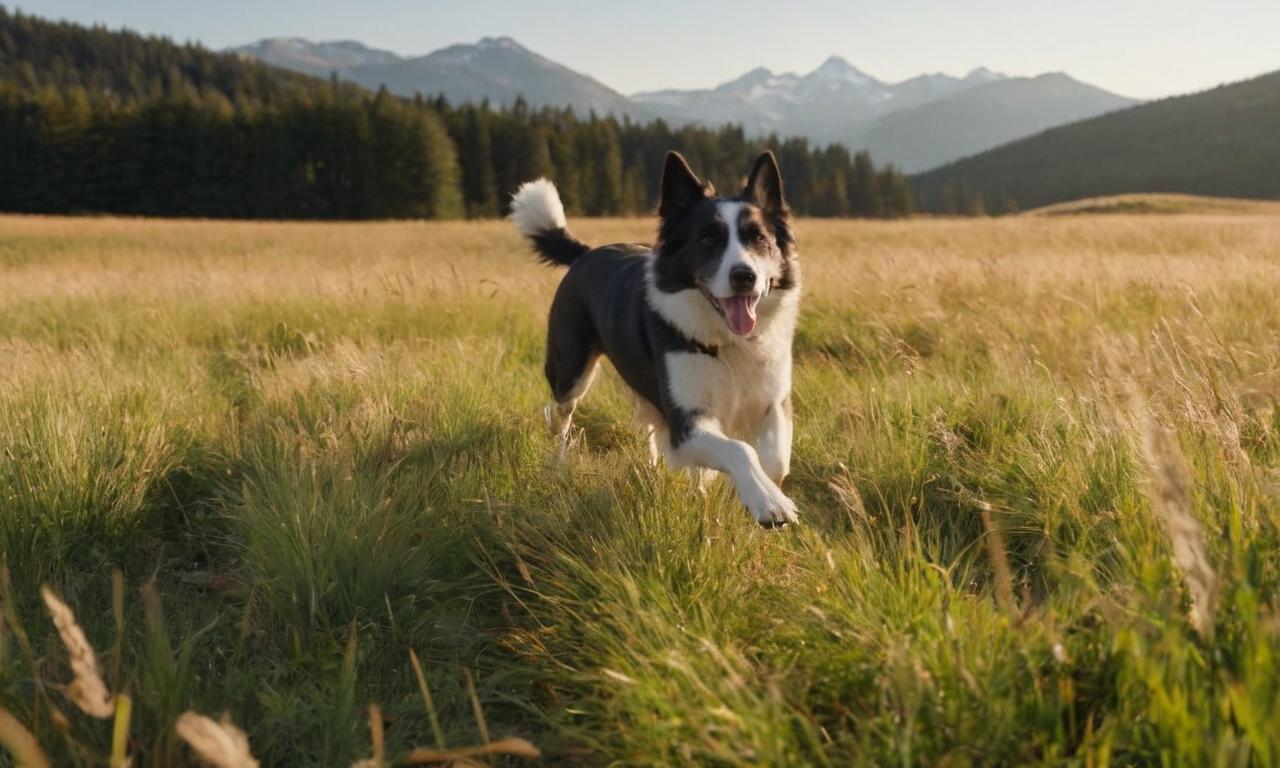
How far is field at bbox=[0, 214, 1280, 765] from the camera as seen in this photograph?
1.80m

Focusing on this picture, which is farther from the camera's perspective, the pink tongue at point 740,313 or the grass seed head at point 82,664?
the pink tongue at point 740,313

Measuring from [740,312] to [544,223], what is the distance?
8.21 ft

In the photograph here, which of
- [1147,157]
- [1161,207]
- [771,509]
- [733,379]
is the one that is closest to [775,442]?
[733,379]

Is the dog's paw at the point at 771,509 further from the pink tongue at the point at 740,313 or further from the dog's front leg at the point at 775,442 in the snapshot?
the pink tongue at the point at 740,313

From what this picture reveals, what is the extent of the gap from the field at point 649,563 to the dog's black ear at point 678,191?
1405mm

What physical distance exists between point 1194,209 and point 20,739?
189 ft

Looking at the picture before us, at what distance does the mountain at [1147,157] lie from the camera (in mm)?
119688

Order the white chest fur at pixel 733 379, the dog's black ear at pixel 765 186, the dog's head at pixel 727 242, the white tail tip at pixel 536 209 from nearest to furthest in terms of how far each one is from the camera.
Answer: the dog's head at pixel 727 242 < the white chest fur at pixel 733 379 < the dog's black ear at pixel 765 186 < the white tail tip at pixel 536 209

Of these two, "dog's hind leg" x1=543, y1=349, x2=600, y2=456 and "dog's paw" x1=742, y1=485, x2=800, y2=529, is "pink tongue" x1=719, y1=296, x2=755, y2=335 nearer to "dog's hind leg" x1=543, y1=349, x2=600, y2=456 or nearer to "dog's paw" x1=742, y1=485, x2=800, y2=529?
"dog's paw" x1=742, y1=485, x2=800, y2=529

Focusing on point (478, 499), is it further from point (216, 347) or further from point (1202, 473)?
point (216, 347)

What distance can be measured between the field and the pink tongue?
82cm

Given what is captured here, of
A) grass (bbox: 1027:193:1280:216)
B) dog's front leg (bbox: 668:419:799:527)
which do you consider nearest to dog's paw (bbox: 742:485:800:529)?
dog's front leg (bbox: 668:419:799:527)

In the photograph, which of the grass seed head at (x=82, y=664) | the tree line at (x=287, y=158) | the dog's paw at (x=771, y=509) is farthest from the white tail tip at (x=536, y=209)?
the tree line at (x=287, y=158)

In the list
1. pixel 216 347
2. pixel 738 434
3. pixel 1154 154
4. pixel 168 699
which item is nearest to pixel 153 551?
pixel 168 699
